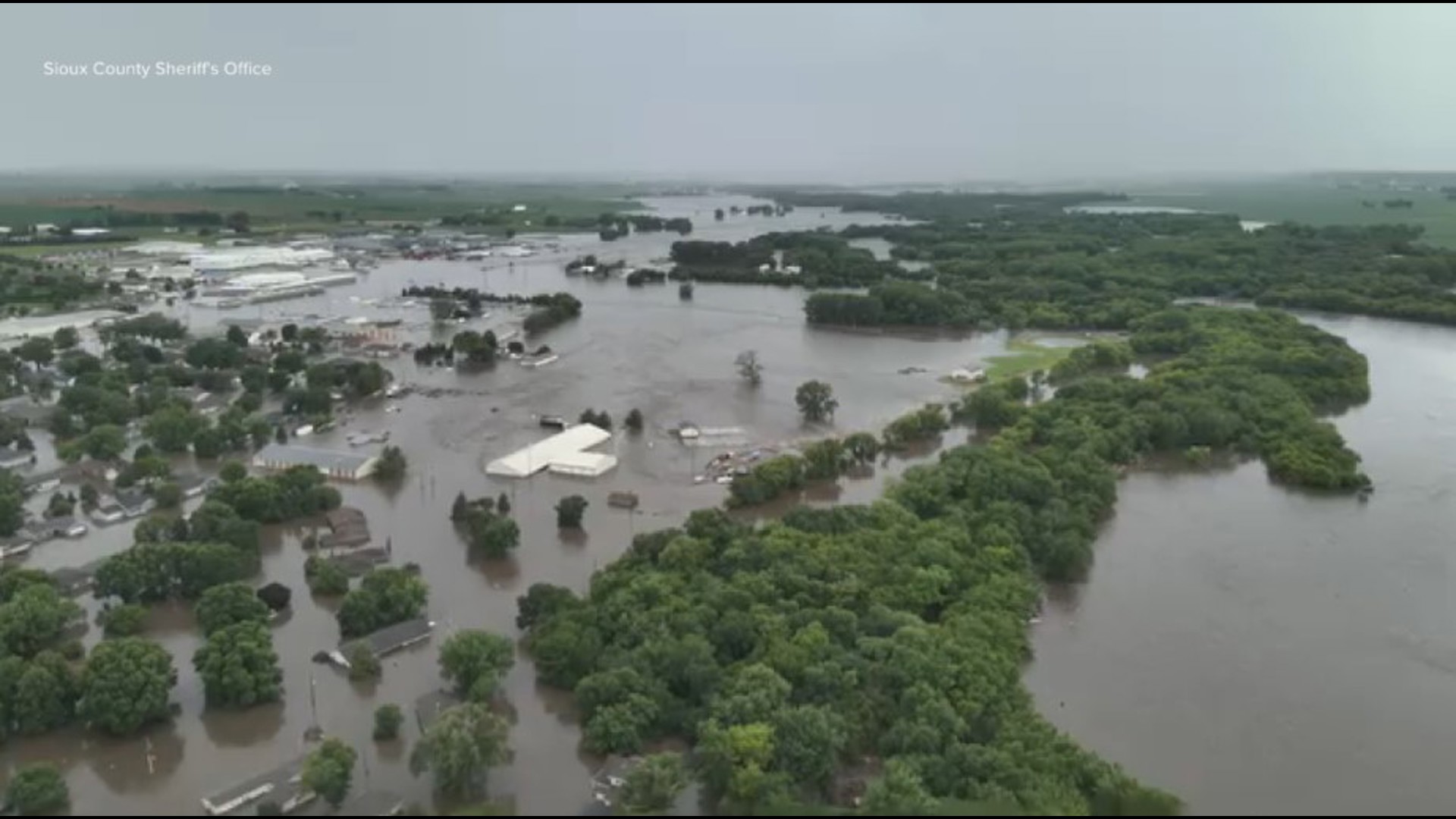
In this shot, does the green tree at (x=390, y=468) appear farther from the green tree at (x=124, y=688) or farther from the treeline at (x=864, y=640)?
the green tree at (x=124, y=688)

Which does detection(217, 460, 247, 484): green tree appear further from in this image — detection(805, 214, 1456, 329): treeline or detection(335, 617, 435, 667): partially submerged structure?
detection(805, 214, 1456, 329): treeline

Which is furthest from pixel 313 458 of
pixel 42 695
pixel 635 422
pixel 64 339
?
pixel 64 339

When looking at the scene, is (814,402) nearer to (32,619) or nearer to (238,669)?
(238,669)

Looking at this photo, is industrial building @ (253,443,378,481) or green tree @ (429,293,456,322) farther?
green tree @ (429,293,456,322)

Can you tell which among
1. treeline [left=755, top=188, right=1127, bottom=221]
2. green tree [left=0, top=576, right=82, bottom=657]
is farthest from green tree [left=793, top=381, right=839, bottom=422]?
treeline [left=755, top=188, right=1127, bottom=221]

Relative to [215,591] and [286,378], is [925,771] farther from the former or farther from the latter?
[286,378]

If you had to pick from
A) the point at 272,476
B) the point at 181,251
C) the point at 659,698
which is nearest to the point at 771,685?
the point at 659,698
